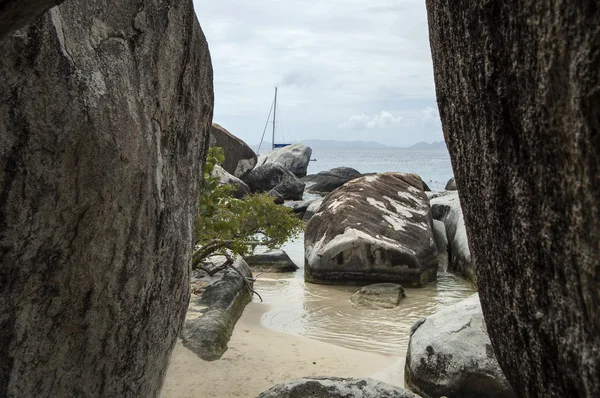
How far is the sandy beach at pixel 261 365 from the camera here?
567cm

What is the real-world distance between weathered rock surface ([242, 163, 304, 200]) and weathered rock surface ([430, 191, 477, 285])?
1002cm

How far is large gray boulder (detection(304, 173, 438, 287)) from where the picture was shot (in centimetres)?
1019

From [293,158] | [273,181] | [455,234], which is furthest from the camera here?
[293,158]

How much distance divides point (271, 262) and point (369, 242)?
6.28 feet

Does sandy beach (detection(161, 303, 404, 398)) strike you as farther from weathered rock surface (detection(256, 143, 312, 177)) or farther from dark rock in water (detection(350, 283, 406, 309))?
weathered rock surface (detection(256, 143, 312, 177))

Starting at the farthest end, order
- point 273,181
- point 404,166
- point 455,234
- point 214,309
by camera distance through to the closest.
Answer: point 404,166, point 273,181, point 455,234, point 214,309

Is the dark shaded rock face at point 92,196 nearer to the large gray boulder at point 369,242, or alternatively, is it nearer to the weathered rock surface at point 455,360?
the weathered rock surface at point 455,360

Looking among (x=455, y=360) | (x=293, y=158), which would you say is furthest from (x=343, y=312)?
(x=293, y=158)

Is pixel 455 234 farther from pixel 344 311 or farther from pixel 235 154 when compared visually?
pixel 235 154

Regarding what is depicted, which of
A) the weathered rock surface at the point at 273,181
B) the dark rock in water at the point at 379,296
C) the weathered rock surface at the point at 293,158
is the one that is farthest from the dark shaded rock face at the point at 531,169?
the weathered rock surface at the point at 293,158

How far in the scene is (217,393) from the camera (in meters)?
5.57

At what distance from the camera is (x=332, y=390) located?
4633 millimetres

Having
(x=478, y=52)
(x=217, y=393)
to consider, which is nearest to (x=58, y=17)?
(x=478, y=52)

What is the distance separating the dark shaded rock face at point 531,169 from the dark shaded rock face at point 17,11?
1116 millimetres
